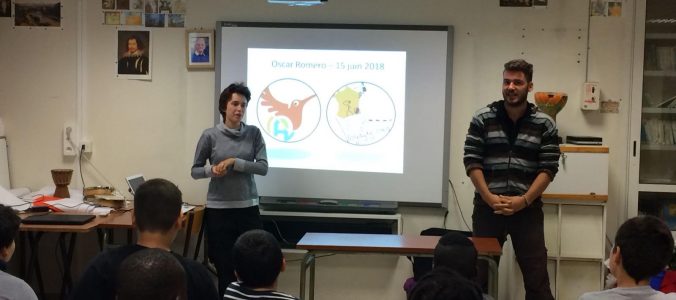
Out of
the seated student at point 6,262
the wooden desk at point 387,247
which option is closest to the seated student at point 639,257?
the wooden desk at point 387,247

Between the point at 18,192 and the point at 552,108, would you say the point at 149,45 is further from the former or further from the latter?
the point at 552,108

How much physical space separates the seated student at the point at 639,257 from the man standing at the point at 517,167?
1.16m

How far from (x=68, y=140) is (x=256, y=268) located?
9.77 feet

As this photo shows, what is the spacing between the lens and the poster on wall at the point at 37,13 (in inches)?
173

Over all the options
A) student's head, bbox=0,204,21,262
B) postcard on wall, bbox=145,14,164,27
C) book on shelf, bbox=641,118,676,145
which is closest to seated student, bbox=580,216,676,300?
student's head, bbox=0,204,21,262

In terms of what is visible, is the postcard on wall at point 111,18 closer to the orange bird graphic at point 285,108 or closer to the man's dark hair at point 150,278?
the orange bird graphic at point 285,108

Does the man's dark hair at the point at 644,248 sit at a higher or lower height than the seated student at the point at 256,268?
higher

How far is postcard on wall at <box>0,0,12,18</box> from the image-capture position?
4.43 m

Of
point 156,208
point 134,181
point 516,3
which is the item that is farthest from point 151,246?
point 516,3

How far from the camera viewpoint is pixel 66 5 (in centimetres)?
440

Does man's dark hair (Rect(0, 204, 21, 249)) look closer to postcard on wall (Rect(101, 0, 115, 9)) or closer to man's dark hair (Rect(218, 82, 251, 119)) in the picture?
man's dark hair (Rect(218, 82, 251, 119))

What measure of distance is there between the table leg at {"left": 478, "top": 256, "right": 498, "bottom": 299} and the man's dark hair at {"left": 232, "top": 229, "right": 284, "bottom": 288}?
1.24 metres

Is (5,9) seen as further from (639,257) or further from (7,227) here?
(639,257)

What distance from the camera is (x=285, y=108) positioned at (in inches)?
167
